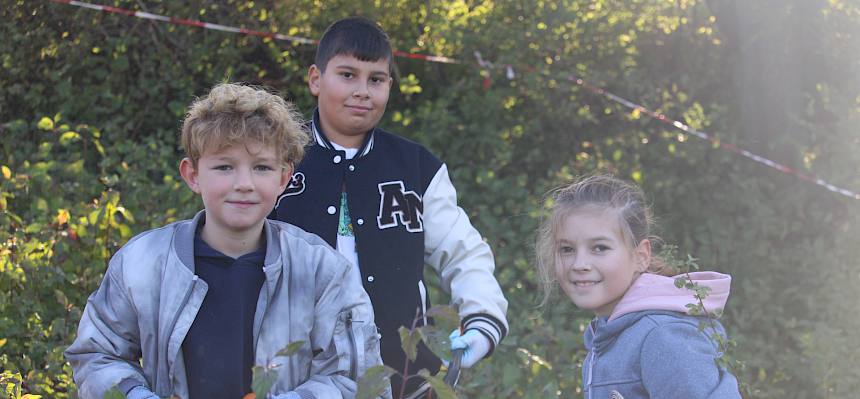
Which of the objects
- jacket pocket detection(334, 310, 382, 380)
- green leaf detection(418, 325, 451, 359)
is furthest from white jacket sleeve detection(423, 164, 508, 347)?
green leaf detection(418, 325, 451, 359)

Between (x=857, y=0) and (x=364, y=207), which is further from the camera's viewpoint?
(x=857, y=0)

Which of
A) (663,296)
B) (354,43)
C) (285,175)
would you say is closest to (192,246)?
(285,175)

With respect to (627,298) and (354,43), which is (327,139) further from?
(627,298)

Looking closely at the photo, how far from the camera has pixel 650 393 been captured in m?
2.83

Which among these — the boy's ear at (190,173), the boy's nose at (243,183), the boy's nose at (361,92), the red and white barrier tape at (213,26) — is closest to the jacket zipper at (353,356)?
the boy's nose at (243,183)

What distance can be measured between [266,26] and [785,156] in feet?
11.5

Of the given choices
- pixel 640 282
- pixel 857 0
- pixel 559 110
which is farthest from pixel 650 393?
pixel 857 0

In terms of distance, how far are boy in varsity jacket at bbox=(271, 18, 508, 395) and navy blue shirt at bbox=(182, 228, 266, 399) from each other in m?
0.68

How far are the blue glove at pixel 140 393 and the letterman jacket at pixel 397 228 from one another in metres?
0.90

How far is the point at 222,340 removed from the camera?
110 inches

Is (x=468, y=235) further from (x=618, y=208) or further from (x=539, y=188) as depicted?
(x=539, y=188)

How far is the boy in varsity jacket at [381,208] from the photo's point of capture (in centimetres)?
350

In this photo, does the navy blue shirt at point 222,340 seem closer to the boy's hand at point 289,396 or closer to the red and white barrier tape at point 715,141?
the boy's hand at point 289,396

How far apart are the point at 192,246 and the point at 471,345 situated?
920 millimetres
